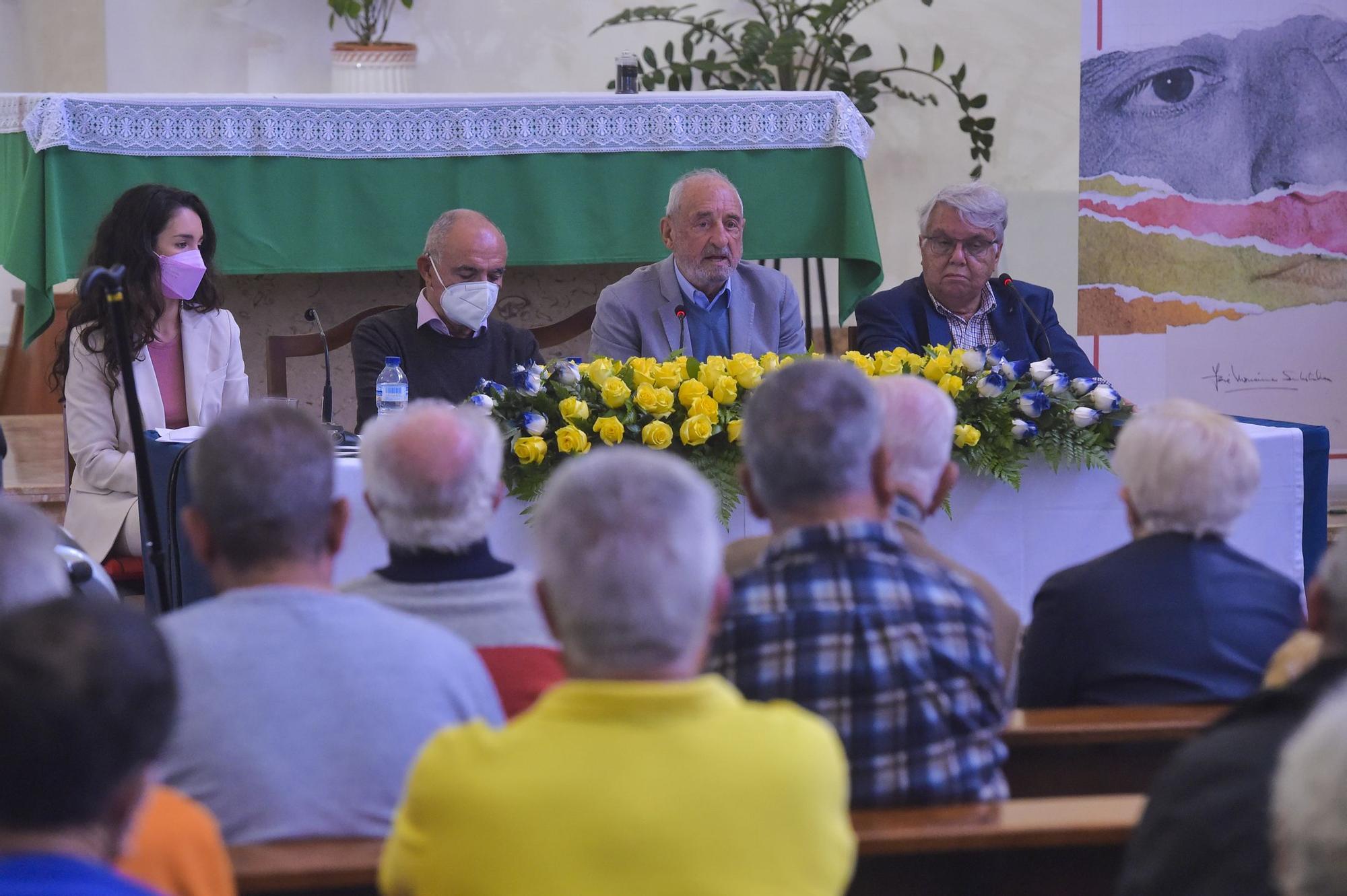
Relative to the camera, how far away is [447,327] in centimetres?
428

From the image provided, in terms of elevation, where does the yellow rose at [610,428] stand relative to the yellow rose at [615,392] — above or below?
below

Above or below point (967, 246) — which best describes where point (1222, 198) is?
above

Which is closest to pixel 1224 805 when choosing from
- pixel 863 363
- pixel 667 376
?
pixel 667 376

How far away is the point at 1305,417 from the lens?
6.79 m

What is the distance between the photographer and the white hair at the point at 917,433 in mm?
2225

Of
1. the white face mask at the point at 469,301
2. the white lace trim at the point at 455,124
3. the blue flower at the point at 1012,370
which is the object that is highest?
the white lace trim at the point at 455,124

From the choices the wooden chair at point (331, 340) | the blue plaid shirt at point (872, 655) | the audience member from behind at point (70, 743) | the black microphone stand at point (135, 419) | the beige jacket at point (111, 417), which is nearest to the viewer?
the audience member from behind at point (70, 743)

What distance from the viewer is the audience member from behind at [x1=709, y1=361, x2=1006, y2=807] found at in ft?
5.60

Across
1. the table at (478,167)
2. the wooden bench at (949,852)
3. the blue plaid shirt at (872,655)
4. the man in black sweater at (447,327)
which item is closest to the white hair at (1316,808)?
the wooden bench at (949,852)

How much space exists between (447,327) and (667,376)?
1.22 metres

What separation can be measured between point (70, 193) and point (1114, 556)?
3449 mm

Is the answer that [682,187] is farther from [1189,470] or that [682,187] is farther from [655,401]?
[1189,470]

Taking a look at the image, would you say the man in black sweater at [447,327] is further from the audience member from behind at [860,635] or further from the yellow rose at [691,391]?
the audience member from behind at [860,635]
